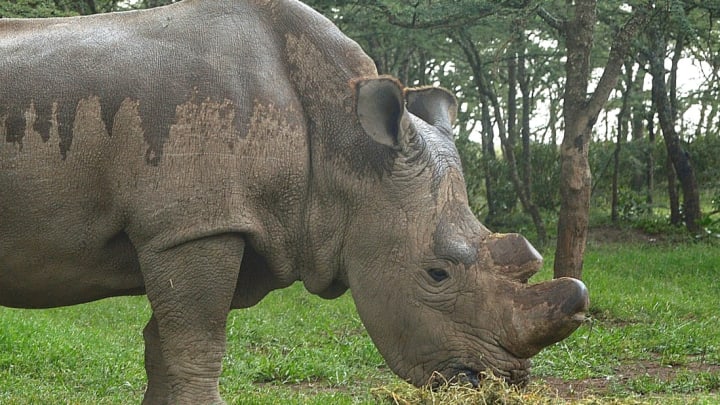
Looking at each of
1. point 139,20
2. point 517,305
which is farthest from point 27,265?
point 517,305

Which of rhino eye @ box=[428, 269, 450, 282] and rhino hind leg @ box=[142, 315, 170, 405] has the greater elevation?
rhino eye @ box=[428, 269, 450, 282]

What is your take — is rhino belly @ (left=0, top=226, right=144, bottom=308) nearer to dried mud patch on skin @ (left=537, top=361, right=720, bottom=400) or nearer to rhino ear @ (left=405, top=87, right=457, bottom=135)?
rhino ear @ (left=405, top=87, right=457, bottom=135)

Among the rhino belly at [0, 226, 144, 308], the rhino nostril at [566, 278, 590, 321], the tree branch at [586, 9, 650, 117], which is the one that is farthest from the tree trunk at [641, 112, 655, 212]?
the rhino belly at [0, 226, 144, 308]

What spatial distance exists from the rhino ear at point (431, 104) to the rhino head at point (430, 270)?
0.34 m

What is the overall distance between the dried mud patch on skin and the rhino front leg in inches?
111

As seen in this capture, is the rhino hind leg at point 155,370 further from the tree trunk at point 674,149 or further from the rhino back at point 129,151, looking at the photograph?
the tree trunk at point 674,149

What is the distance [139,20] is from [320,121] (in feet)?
3.24

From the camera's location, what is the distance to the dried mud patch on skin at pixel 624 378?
22.9 ft

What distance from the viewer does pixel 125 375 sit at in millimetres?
7441

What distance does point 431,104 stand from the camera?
5.40 metres

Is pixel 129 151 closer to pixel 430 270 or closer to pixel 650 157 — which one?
pixel 430 270

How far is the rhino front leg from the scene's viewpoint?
15.0ft

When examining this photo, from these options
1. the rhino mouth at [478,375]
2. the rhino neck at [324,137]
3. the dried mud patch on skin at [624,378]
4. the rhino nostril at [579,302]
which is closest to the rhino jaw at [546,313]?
the rhino nostril at [579,302]

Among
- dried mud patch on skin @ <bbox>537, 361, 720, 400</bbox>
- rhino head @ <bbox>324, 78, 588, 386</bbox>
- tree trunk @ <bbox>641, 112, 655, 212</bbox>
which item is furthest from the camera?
tree trunk @ <bbox>641, 112, 655, 212</bbox>
